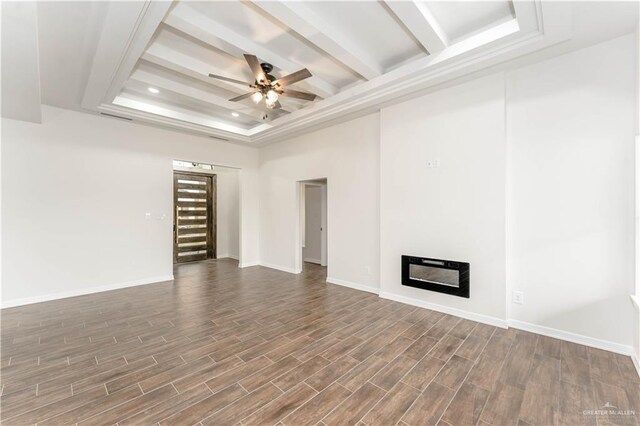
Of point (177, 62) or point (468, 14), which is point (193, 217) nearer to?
point (177, 62)

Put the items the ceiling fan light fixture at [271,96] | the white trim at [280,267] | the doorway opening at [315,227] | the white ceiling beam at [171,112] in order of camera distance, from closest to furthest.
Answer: the ceiling fan light fixture at [271,96], the white ceiling beam at [171,112], the white trim at [280,267], the doorway opening at [315,227]

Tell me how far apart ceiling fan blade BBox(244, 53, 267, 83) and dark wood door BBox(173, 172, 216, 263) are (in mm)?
5204

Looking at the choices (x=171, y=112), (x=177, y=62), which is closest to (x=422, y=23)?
(x=177, y=62)

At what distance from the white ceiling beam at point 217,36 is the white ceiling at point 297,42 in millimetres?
10

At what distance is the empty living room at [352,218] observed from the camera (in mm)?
→ 2164

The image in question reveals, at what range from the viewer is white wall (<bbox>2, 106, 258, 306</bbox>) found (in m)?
4.06

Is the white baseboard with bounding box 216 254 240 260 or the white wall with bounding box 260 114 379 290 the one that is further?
the white baseboard with bounding box 216 254 240 260

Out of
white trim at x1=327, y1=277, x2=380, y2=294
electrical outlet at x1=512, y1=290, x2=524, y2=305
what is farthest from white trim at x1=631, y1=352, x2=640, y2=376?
white trim at x1=327, y1=277, x2=380, y2=294

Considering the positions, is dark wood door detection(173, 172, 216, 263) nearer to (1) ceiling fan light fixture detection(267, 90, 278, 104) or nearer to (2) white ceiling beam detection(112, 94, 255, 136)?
(2) white ceiling beam detection(112, 94, 255, 136)

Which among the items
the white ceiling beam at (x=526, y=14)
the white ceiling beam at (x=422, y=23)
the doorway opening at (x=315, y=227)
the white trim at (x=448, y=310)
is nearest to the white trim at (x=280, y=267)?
the doorway opening at (x=315, y=227)

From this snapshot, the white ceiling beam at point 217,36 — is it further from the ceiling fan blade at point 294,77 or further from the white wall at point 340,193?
the white wall at point 340,193

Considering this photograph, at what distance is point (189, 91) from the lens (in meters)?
4.38

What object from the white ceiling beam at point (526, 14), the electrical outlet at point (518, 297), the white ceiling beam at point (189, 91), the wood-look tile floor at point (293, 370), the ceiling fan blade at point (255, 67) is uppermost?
the white ceiling beam at point (189, 91)

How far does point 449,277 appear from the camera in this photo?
3707 millimetres
